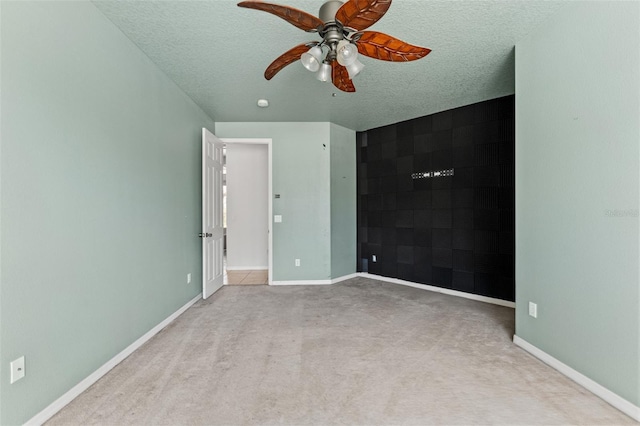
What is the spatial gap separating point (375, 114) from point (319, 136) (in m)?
0.96

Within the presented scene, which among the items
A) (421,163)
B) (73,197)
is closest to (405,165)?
(421,163)

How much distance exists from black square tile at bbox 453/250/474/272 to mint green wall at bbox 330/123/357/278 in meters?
1.73

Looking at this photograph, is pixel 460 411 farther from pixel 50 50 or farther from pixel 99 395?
pixel 50 50

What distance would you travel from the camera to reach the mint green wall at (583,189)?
66.7 inches

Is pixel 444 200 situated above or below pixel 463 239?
above

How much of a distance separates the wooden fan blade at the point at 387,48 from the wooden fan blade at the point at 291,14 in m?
0.29

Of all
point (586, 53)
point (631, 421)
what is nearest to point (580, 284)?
point (631, 421)

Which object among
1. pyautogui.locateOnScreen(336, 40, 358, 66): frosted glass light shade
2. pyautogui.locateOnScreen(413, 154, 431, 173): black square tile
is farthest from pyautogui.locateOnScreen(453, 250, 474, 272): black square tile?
pyautogui.locateOnScreen(336, 40, 358, 66): frosted glass light shade

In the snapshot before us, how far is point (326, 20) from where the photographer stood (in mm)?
1687

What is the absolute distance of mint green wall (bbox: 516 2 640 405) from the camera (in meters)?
1.70

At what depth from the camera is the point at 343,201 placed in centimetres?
507

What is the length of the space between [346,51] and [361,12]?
0.22 meters

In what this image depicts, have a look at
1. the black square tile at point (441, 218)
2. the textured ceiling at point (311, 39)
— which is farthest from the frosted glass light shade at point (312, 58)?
the black square tile at point (441, 218)

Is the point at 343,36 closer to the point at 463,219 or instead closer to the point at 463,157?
the point at 463,157
